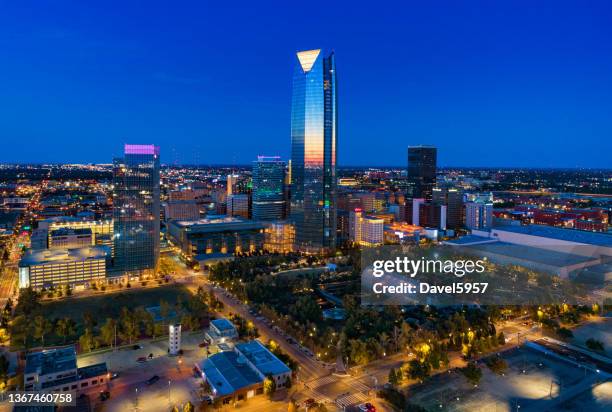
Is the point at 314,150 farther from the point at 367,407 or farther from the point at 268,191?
the point at 367,407

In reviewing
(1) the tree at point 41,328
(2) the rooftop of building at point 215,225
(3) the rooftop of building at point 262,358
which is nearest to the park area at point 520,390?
(3) the rooftop of building at point 262,358

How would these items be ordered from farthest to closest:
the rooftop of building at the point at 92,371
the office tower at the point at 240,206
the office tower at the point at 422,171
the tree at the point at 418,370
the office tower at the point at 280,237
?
the office tower at the point at 422,171
the office tower at the point at 240,206
the office tower at the point at 280,237
the tree at the point at 418,370
the rooftop of building at the point at 92,371

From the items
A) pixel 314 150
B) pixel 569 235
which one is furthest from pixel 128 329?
pixel 569 235

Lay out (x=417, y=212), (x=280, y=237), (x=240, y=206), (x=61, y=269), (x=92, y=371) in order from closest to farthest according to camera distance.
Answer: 1. (x=92, y=371)
2. (x=61, y=269)
3. (x=280, y=237)
4. (x=417, y=212)
5. (x=240, y=206)

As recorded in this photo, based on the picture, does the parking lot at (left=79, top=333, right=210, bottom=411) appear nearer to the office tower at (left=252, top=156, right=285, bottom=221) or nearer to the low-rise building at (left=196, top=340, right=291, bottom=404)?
the low-rise building at (left=196, top=340, right=291, bottom=404)

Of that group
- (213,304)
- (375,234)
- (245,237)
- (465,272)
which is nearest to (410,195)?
(375,234)

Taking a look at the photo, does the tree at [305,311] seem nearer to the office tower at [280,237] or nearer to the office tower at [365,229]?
the office tower at [280,237]
